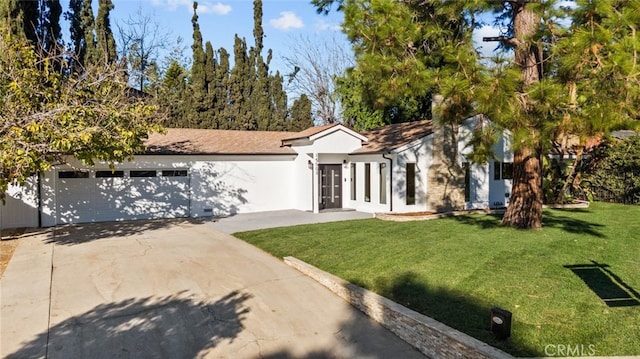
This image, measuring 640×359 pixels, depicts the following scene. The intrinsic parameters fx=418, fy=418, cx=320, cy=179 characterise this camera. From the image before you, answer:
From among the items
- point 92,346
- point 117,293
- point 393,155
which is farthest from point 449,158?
point 92,346

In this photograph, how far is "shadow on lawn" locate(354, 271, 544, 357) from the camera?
5.03 metres

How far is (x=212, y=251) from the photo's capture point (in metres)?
10.8

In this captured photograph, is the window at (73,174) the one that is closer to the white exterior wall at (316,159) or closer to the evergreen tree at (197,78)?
the white exterior wall at (316,159)

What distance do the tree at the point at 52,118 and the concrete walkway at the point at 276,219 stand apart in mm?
4467

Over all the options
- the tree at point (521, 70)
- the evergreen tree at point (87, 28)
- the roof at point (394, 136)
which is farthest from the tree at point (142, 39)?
the tree at point (521, 70)

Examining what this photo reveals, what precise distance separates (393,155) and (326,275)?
9.43m

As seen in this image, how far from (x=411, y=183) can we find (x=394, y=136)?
2.76 m

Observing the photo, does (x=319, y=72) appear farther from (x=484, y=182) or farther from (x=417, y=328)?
(x=417, y=328)

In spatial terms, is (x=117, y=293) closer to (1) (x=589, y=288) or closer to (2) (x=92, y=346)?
(2) (x=92, y=346)

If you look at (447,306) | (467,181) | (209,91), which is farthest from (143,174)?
(209,91)

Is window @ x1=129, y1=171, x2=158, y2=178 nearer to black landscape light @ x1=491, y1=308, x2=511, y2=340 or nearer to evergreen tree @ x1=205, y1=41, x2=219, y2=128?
black landscape light @ x1=491, y1=308, x2=511, y2=340

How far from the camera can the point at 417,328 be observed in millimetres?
5488

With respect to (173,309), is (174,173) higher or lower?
higher

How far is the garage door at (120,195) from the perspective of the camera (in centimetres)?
1523
